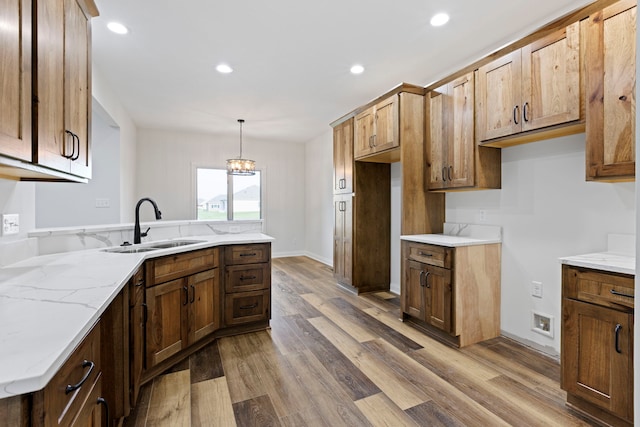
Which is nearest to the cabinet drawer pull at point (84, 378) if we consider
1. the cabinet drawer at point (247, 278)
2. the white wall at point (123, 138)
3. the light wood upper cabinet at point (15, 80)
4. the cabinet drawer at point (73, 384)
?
the cabinet drawer at point (73, 384)

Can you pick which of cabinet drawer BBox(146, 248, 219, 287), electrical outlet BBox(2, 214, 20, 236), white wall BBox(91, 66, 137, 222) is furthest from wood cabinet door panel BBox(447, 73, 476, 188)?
white wall BBox(91, 66, 137, 222)

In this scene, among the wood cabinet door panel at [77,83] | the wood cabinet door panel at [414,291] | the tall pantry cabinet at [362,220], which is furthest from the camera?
the tall pantry cabinet at [362,220]

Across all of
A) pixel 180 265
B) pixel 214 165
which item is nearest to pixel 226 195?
pixel 214 165

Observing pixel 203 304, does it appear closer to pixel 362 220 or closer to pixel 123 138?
pixel 362 220

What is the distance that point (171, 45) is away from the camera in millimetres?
2900

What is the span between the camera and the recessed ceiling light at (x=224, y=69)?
3324 mm

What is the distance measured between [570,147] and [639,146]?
1.81 meters

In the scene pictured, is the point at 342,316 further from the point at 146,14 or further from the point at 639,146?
the point at 146,14

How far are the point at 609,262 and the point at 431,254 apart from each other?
1247 mm

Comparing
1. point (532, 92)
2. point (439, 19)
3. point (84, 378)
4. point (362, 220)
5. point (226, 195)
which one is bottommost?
point (84, 378)

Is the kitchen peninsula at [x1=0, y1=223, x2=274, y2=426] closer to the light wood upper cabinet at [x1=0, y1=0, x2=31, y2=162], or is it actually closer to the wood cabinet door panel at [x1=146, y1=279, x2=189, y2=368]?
the wood cabinet door panel at [x1=146, y1=279, x2=189, y2=368]

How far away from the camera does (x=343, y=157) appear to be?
14.3 feet

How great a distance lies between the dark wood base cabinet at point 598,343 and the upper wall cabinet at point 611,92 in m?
0.63

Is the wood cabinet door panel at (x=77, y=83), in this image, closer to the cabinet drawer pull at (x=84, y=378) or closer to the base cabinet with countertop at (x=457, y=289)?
the cabinet drawer pull at (x=84, y=378)
